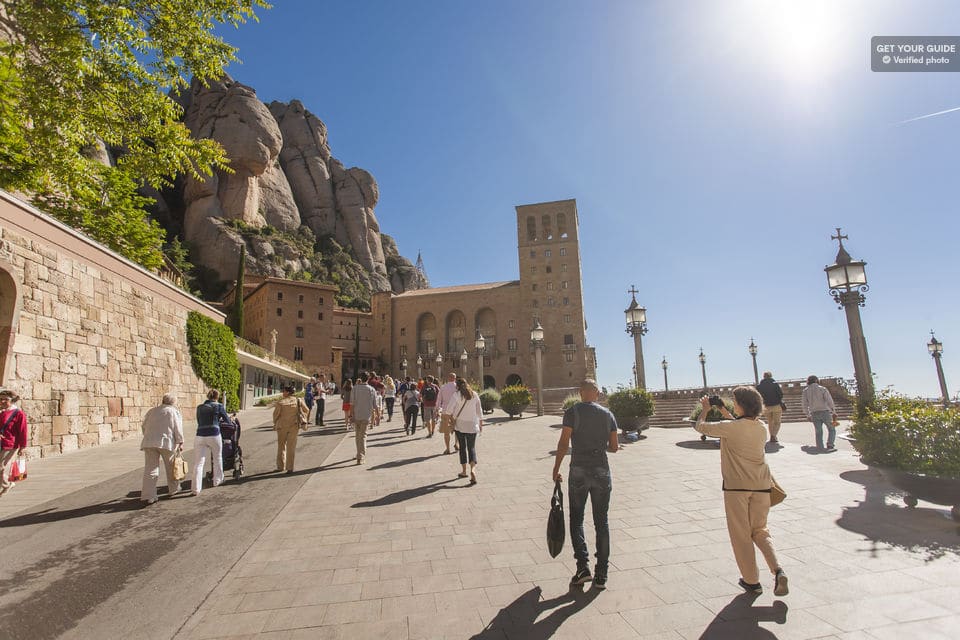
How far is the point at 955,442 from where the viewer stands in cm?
500

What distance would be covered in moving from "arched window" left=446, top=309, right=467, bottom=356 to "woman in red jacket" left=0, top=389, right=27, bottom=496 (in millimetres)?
52615

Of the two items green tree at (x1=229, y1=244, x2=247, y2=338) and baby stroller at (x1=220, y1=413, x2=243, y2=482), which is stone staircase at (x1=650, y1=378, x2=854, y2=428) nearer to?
baby stroller at (x1=220, y1=413, x2=243, y2=482)

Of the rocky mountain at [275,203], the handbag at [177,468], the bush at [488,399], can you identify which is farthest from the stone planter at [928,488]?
the rocky mountain at [275,203]

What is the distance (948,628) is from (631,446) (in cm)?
799

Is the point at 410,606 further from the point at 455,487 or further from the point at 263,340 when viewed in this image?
the point at 263,340

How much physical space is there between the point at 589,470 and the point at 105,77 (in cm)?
1106

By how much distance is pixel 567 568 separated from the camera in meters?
3.79

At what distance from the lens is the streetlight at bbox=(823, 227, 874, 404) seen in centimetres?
693

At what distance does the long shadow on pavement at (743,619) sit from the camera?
267 cm

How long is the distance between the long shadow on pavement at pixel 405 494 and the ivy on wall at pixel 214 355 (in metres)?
13.7

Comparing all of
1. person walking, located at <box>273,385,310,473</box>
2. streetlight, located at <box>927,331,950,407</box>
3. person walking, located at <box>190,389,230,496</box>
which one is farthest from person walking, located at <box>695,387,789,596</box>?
streetlight, located at <box>927,331,950,407</box>

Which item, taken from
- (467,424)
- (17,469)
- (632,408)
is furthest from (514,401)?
(17,469)

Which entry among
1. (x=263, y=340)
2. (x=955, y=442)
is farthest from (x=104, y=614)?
(x=263, y=340)

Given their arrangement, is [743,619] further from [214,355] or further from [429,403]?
[214,355]
